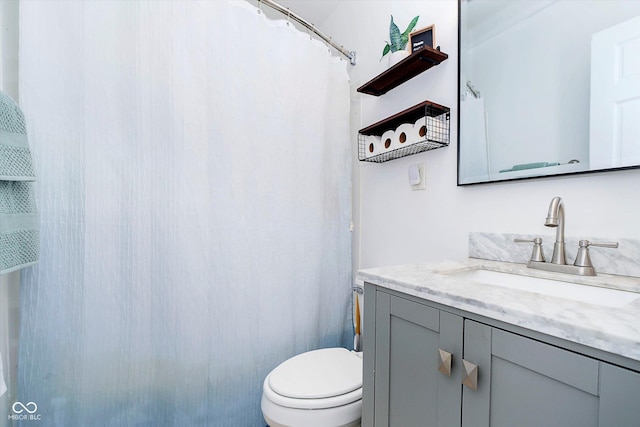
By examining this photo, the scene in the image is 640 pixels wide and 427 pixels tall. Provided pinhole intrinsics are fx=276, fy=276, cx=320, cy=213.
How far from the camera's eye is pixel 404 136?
1.21 meters

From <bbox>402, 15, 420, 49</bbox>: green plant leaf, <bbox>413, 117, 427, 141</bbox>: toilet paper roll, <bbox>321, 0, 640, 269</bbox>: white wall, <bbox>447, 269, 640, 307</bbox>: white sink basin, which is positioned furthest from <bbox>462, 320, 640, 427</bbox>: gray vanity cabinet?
<bbox>402, 15, 420, 49</bbox>: green plant leaf

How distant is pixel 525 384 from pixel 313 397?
663 mm

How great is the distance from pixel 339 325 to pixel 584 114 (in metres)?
1.38

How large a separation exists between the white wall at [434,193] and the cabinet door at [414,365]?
539mm

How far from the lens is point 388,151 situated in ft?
4.24

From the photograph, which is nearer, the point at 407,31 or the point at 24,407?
the point at 24,407

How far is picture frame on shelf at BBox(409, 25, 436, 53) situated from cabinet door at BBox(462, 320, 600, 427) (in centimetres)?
114

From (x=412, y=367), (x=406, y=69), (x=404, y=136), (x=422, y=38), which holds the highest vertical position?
(x=422, y=38)

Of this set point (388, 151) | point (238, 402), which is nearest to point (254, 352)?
point (238, 402)

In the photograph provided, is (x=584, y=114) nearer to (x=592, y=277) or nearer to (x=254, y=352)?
(x=592, y=277)

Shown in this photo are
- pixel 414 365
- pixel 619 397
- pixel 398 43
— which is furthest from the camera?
pixel 398 43

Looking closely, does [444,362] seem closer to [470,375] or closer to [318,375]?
[470,375]

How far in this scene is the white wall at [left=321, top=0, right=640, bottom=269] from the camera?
2.60 feet

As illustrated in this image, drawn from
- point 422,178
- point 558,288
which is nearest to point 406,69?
point 422,178
